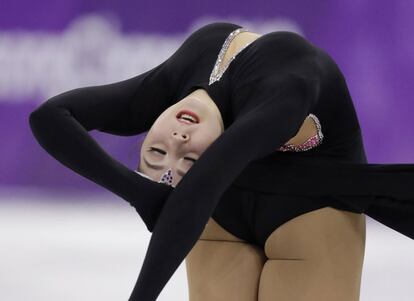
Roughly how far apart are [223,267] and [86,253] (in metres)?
1.35

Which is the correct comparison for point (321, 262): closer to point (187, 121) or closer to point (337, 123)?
point (337, 123)

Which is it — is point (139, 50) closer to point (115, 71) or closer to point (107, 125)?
point (115, 71)

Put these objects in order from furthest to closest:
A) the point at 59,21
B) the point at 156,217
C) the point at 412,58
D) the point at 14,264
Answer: the point at 59,21
the point at 412,58
the point at 14,264
the point at 156,217

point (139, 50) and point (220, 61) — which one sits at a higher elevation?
point (139, 50)

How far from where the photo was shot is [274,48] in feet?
6.28

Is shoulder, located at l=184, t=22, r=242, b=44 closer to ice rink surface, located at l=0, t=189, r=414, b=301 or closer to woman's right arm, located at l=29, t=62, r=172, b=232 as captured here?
woman's right arm, located at l=29, t=62, r=172, b=232

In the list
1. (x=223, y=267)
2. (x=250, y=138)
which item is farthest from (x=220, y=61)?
(x=223, y=267)

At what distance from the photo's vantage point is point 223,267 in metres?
2.04

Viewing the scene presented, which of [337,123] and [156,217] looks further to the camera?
[337,123]

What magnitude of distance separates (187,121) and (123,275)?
1.31 m

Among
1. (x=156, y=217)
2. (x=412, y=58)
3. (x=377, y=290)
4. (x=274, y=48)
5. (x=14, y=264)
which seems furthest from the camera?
(x=412, y=58)

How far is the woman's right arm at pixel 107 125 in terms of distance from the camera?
1.73 m

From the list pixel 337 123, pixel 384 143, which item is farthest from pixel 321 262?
pixel 384 143

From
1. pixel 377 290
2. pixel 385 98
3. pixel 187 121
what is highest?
pixel 385 98
